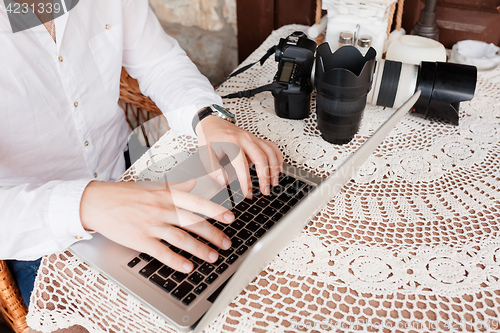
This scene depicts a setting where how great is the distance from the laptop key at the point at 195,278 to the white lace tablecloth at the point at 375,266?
52 millimetres

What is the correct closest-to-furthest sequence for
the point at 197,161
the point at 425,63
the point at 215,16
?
the point at 197,161 → the point at 425,63 → the point at 215,16

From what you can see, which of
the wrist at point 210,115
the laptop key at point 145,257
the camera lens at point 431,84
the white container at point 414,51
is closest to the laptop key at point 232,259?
the laptop key at point 145,257

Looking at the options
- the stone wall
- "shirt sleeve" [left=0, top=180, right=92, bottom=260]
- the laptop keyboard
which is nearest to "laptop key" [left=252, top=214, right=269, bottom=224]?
the laptop keyboard

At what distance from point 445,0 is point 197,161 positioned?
0.88 m

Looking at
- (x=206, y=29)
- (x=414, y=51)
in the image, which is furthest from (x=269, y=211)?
(x=206, y=29)

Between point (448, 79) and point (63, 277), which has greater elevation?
point (448, 79)

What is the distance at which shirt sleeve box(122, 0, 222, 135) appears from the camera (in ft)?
2.80

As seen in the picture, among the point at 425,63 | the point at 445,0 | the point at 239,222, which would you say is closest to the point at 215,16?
the point at 445,0

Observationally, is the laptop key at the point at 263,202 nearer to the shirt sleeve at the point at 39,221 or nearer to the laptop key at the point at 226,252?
the laptop key at the point at 226,252

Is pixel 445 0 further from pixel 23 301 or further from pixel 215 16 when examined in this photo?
pixel 23 301

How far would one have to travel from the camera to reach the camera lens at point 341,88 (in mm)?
701

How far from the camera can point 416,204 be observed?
0.65 metres

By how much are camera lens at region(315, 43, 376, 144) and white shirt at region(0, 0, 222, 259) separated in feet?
0.77

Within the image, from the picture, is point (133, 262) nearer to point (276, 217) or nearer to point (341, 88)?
point (276, 217)
